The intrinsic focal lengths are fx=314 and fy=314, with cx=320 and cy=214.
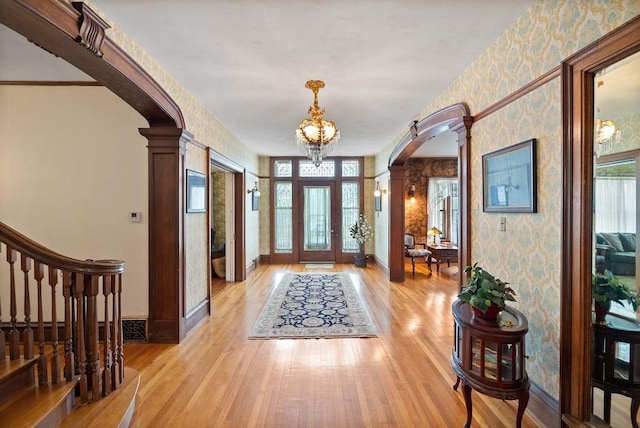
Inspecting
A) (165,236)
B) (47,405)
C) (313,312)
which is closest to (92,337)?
(47,405)

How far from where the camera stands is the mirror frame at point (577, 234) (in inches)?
69.1

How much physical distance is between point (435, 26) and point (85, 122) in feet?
11.6

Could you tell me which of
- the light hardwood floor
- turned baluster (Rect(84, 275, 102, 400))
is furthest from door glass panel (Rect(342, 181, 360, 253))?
turned baluster (Rect(84, 275, 102, 400))

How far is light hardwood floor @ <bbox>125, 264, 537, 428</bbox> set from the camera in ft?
7.17

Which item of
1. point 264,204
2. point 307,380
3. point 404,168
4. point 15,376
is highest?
point 404,168

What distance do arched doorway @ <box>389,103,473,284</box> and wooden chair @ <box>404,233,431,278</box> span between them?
2.10 ft

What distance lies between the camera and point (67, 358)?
2137 mm

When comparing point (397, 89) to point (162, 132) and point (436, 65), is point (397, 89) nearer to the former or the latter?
point (436, 65)

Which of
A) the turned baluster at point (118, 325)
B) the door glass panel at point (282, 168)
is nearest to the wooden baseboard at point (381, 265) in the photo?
the door glass panel at point (282, 168)

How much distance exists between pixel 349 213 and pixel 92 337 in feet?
22.1

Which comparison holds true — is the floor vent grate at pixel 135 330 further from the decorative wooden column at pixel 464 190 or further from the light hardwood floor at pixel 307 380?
the decorative wooden column at pixel 464 190

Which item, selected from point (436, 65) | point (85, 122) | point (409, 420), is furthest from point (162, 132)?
point (409, 420)

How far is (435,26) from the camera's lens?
92.5 inches

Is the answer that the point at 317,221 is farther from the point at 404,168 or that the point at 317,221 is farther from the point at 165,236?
the point at 165,236
